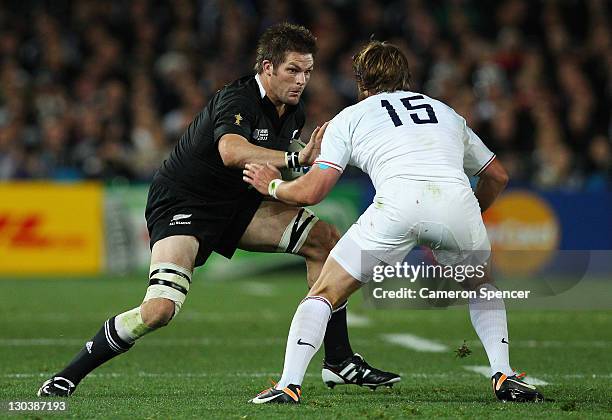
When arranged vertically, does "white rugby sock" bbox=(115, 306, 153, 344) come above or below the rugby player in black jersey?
below

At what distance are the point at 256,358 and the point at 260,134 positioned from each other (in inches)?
84.1

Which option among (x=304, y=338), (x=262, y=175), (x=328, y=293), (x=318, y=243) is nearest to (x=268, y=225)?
A: (x=318, y=243)

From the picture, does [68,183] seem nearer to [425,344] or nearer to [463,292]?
[425,344]

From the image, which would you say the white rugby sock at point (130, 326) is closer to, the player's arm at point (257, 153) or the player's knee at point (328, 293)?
the player's arm at point (257, 153)

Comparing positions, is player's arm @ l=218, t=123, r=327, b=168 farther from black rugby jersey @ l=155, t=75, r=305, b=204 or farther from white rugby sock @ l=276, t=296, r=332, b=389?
white rugby sock @ l=276, t=296, r=332, b=389

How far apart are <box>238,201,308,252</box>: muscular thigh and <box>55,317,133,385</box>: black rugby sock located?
43.1 inches

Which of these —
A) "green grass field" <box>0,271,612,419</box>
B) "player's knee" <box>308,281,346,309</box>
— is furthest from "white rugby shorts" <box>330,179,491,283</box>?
"green grass field" <box>0,271,612,419</box>

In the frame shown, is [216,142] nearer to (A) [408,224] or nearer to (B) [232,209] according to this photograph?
(B) [232,209]

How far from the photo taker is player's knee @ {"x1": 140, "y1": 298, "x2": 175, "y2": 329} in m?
6.38

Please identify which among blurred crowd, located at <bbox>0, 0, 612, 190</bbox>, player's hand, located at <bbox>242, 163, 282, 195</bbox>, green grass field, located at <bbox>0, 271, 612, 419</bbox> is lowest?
green grass field, located at <bbox>0, 271, 612, 419</bbox>

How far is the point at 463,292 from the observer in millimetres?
6301

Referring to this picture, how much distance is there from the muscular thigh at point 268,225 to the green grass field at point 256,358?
2.75ft

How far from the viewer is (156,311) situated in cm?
637

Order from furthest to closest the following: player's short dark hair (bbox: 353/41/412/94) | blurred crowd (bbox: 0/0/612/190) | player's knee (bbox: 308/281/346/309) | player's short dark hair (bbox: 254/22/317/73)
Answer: blurred crowd (bbox: 0/0/612/190)
player's short dark hair (bbox: 254/22/317/73)
player's short dark hair (bbox: 353/41/412/94)
player's knee (bbox: 308/281/346/309)
